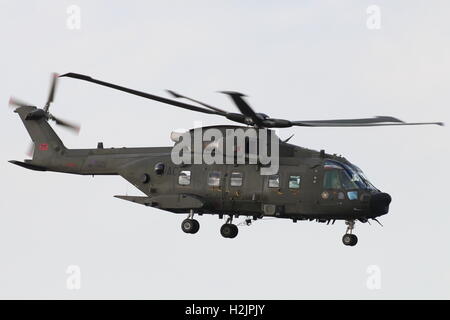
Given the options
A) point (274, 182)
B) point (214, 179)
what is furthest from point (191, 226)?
point (274, 182)

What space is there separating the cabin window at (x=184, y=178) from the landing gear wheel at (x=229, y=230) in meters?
2.40

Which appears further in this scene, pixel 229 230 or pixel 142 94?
pixel 229 230

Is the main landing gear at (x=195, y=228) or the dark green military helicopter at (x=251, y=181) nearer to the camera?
the dark green military helicopter at (x=251, y=181)

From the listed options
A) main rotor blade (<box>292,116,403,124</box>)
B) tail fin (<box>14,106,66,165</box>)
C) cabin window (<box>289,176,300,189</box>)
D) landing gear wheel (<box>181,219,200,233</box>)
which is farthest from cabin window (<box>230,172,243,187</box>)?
tail fin (<box>14,106,66,165</box>)

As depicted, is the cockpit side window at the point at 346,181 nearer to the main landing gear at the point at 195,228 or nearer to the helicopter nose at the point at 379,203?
the helicopter nose at the point at 379,203

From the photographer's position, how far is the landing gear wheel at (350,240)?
38344mm

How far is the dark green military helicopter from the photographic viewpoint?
37812mm

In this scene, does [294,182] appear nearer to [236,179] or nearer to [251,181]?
[251,181]

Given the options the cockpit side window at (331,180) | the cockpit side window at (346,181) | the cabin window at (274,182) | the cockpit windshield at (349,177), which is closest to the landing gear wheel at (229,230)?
the cabin window at (274,182)

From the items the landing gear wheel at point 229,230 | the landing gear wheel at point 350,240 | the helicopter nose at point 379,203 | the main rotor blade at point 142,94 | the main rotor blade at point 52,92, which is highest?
the main rotor blade at point 52,92

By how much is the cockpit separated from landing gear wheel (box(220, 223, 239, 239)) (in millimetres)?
4546

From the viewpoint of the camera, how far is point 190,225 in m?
40.1

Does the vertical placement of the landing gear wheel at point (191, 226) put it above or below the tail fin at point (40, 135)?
below

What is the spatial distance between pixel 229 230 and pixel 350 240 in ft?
17.1
